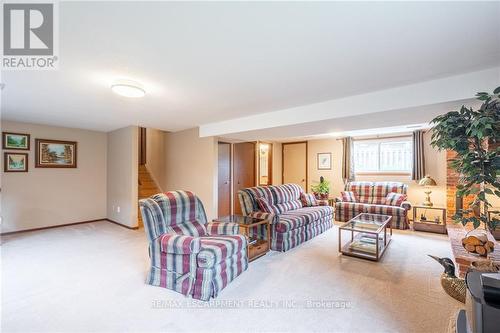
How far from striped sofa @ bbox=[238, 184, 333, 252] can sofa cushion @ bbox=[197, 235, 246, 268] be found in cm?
102

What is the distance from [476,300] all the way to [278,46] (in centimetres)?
187

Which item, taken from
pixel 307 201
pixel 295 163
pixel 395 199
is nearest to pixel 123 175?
pixel 307 201

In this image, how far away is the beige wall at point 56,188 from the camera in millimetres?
4586

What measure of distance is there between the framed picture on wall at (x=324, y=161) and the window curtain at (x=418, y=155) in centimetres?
204

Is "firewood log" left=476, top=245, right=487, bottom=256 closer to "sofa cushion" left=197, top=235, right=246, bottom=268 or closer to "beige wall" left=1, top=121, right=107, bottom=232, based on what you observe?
"sofa cushion" left=197, top=235, right=246, bottom=268

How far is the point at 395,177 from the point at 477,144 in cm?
430

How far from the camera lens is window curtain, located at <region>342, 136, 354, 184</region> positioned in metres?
6.37

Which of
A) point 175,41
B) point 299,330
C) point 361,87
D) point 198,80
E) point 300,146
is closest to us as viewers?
point 175,41

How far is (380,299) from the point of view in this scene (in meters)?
2.29

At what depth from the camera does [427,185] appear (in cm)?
505

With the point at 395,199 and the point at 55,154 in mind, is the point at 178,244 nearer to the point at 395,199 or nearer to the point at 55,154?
the point at 55,154

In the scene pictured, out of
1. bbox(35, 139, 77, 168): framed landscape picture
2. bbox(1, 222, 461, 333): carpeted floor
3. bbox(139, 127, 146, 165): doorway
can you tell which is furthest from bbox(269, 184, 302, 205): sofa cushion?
bbox(35, 139, 77, 168): framed landscape picture

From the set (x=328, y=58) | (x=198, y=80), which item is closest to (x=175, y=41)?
(x=198, y=80)

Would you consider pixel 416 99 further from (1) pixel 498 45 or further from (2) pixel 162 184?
(2) pixel 162 184
